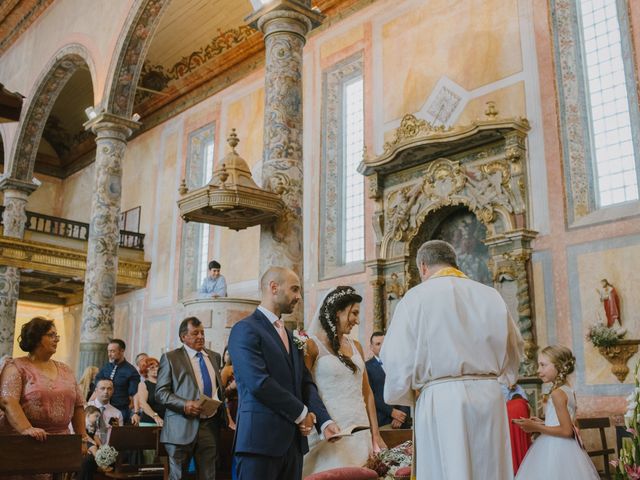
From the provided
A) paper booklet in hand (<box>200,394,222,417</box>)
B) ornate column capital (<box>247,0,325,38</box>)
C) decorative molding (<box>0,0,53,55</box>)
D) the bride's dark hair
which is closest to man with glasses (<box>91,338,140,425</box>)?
paper booklet in hand (<box>200,394,222,417</box>)

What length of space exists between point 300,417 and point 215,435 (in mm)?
2305

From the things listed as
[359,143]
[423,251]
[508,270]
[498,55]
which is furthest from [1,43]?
[423,251]

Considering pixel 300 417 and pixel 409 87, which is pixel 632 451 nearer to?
pixel 300 417

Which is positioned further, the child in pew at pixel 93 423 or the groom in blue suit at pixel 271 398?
the child in pew at pixel 93 423

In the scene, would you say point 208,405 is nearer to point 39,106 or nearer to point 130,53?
point 130,53

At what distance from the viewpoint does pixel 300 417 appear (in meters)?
3.57

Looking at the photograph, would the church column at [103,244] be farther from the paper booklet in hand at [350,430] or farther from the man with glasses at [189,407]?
the paper booklet in hand at [350,430]

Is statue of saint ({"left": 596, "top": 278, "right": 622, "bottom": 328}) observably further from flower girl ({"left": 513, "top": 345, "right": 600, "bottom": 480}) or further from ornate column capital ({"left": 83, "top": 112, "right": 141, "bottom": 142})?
ornate column capital ({"left": 83, "top": 112, "right": 141, "bottom": 142})

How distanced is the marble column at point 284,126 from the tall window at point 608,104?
4766mm

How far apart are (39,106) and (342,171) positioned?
7645 mm

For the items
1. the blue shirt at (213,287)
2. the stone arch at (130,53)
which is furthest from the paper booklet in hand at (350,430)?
the stone arch at (130,53)

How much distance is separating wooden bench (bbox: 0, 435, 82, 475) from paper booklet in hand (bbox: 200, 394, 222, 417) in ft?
4.12

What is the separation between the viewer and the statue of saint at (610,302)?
9.25m

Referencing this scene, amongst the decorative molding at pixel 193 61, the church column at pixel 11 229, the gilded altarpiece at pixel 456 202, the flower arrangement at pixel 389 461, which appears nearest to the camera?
the flower arrangement at pixel 389 461
